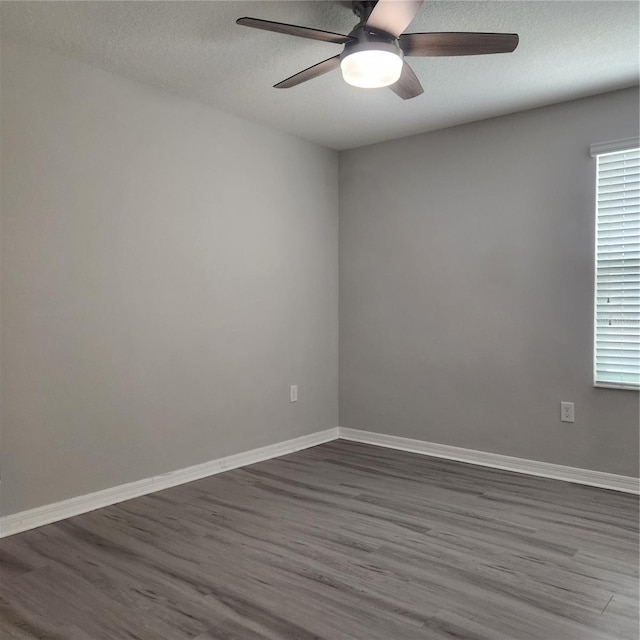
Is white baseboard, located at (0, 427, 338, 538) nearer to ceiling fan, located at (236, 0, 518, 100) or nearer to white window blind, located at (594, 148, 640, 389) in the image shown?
white window blind, located at (594, 148, 640, 389)

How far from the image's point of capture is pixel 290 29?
7.04 ft

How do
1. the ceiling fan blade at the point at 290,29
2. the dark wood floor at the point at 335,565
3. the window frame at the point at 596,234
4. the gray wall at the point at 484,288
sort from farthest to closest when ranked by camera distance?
1. the gray wall at the point at 484,288
2. the window frame at the point at 596,234
3. the ceiling fan blade at the point at 290,29
4. the dark wood floor at the point at 335,565

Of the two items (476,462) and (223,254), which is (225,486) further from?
(476,462)

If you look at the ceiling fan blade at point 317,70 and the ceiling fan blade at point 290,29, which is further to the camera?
the ceiling fan blade at point 317,70

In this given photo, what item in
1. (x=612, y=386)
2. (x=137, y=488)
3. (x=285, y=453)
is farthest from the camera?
(x=285, y=453)

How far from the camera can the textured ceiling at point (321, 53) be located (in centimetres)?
243

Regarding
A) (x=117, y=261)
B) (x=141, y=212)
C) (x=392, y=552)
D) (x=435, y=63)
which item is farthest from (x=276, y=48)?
(x=392, y=552)

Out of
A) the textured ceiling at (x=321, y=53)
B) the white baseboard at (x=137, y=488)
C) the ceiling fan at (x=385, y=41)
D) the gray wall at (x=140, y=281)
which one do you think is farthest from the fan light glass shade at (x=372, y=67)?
the white baseboard at (x=137, y=488)

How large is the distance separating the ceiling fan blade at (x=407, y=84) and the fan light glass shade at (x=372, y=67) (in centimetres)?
9

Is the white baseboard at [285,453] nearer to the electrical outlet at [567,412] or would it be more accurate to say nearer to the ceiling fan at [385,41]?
the electrical outlet at [567,412]

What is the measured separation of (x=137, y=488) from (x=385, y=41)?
8.36 feet

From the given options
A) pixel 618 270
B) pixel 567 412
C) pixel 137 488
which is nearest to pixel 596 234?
pixel 618 270

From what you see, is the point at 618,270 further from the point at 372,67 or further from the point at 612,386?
the point at 372,67

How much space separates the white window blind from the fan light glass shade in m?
1.65
